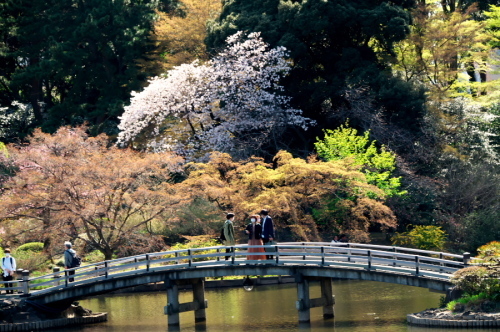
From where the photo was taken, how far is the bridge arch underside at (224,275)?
22.4 m

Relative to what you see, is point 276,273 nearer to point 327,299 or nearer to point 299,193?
point 327,299

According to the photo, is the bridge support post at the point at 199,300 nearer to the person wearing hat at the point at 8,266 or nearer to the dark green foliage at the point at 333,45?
the person wearing hat at the point at 8,266

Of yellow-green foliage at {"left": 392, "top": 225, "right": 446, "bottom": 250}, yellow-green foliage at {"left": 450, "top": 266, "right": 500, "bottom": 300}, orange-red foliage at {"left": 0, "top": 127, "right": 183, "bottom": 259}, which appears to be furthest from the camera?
yellow-green foliage at {"left": 392, "top": 225, "right": 446, "bottom": 250}

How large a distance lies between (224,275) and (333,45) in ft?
66.8

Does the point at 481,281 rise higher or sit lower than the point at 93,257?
lower

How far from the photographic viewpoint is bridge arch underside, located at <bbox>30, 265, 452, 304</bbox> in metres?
22.4

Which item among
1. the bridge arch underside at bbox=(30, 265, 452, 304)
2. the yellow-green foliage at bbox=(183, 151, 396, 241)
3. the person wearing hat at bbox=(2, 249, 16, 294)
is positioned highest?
the yellow-green foliage at bbox=(183, 151, 396, 241)

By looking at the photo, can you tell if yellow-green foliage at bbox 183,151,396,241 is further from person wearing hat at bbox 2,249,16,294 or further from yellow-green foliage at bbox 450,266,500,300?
yellow-green foliage at bbox 450,266,500,300

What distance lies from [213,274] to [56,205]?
1135 cm

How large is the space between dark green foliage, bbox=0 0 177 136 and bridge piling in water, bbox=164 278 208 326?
22983 mm

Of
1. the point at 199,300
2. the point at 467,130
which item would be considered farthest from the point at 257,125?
the point at 199,300

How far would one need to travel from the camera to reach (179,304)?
2602 centimetres

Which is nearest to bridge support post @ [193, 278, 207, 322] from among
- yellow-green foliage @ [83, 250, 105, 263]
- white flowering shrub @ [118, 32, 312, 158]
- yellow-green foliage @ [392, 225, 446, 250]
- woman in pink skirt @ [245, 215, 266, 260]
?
woman in pink skirt @ [245, 215, 266, 260]

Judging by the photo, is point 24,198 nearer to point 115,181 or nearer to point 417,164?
point 115,181
